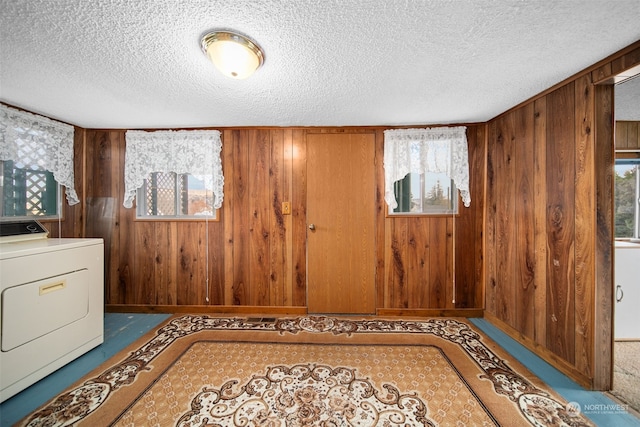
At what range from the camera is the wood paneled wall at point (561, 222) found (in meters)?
1.54

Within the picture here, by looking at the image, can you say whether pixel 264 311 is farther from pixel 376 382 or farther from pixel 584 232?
pixel 584 232

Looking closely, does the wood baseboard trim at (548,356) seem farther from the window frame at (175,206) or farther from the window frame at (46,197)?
the window frame at (46,197)

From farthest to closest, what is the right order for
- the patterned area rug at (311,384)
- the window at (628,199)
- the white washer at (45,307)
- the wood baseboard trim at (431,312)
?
the wood baseboard trim at (431,312) → the window at (628,199) → the white washer at (45,307) → the patterned area rug at (311,384)

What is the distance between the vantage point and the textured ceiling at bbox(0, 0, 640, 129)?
3.54 ft

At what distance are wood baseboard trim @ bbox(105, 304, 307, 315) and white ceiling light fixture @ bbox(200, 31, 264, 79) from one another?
2.28 meters

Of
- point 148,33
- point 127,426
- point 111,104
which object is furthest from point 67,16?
point 127,426

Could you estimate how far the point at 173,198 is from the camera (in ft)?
9.01

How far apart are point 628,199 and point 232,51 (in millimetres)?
3976

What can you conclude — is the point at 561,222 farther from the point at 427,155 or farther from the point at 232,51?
the point at 232,51

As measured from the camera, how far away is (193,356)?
6.22ft

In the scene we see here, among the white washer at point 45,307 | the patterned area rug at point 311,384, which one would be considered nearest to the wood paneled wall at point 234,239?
the patterned area rug at point 311,384

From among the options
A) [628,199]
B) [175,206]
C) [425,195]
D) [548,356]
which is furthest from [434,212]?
[175,206]

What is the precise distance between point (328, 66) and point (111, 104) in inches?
76.2

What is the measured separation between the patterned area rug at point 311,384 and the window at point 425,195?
122 cm
